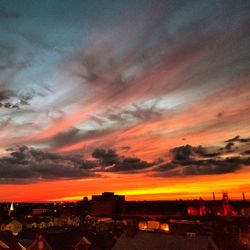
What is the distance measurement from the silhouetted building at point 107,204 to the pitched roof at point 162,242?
421ft

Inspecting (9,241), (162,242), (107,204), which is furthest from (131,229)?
(107,204)

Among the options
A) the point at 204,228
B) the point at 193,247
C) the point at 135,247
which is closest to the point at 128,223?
the point at 135,247

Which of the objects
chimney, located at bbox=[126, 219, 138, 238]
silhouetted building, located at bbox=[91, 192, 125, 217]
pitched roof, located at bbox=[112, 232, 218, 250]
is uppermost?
silhouetted building, located at bbox=[91, 192, 125, 217]

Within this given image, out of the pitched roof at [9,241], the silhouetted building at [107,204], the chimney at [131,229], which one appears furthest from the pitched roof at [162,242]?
the silhouetted building at [107,204]

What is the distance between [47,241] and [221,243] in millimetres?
25592

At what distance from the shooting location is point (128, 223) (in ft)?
143

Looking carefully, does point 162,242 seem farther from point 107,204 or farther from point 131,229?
point 107,204

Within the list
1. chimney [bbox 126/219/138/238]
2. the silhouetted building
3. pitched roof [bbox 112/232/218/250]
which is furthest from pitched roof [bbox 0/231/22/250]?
the silhouetted building

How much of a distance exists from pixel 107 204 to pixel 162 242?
14215cm

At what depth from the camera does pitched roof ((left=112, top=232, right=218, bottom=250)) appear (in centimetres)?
3762

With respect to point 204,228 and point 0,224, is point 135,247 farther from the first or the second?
point 0,224

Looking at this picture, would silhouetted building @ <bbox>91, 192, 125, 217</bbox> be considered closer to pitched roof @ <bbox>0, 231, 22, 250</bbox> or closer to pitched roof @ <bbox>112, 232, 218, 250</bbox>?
pitched roof @ <bbox>0, 231, 22, 250</bbox>

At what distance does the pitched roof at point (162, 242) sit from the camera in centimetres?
3762

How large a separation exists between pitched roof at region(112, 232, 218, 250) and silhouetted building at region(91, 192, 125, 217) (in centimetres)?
12823
